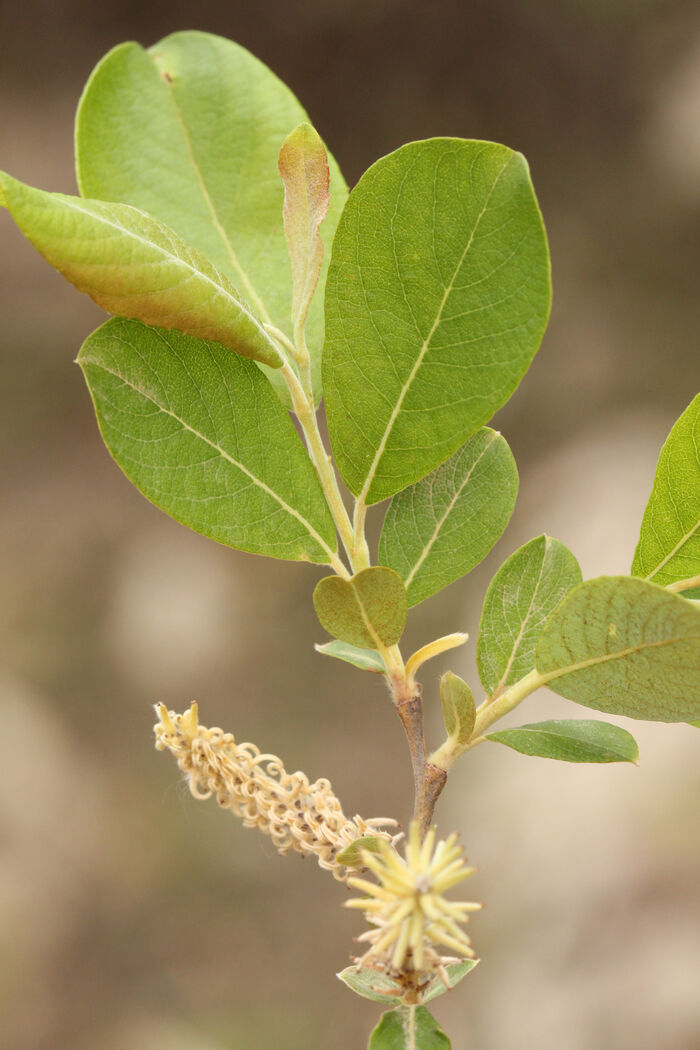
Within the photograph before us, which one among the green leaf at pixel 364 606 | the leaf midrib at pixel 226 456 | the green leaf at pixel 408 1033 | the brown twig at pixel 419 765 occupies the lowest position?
the green leaf at pixel 408 1033

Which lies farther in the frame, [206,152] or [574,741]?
[206,152]

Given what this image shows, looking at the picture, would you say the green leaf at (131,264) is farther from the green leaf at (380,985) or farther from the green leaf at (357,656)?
the green leaf at (380,985)

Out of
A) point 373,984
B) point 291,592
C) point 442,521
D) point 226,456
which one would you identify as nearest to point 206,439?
point 226,456

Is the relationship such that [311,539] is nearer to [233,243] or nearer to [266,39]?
[233,243]

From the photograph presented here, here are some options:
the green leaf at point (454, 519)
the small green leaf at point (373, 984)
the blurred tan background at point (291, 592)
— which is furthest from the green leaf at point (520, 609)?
the blurred tan background at point (291, 592)

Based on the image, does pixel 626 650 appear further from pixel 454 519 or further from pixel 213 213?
pixel 213 213

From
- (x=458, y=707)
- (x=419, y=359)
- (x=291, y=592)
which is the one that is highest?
(x=291, y=592)

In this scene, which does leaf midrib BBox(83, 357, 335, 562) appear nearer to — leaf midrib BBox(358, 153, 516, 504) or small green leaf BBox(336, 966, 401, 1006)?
leaf midrib BBox(358, 153, 516, 504)
